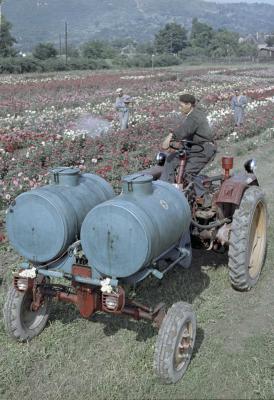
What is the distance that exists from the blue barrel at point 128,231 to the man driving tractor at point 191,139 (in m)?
1.48

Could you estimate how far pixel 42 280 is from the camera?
4148mm

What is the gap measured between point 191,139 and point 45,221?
213 cm

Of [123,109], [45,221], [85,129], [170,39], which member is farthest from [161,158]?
[170,39]

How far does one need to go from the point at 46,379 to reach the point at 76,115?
1547 cm

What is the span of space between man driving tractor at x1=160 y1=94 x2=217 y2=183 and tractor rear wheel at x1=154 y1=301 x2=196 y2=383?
1.77 metres

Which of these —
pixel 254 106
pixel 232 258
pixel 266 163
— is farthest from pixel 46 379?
pixel 254 106

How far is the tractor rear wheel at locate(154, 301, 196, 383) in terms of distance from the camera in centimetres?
371

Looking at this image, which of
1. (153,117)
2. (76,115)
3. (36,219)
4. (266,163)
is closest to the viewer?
(36,219)

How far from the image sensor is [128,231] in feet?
11.8

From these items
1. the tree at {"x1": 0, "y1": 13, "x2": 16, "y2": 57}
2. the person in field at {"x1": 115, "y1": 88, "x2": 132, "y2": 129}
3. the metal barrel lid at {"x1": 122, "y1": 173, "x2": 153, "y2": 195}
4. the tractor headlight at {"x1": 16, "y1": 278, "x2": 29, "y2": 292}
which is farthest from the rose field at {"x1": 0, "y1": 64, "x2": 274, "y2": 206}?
the tree at {"x1": 0, "y1": 13, "x2": 16, "y2": 57}

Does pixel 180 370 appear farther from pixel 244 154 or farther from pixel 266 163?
pixel 244 154

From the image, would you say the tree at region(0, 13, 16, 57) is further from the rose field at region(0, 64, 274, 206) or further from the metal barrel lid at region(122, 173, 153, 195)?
the metal barrel lid at region(122, 173, 153, 195)

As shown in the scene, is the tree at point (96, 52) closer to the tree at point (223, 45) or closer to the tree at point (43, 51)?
the tree at point (43, 51)

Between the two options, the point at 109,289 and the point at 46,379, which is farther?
the point at 46,379
